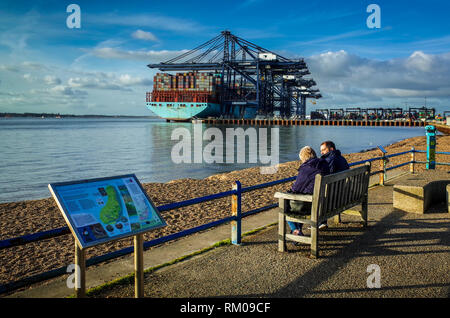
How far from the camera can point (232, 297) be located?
3631 millimetres

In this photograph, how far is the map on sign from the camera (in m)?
2.90

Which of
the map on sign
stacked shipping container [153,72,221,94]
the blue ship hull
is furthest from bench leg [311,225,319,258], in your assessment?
stacked shipping container [153,72,221,94]

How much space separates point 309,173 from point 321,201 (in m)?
0.51

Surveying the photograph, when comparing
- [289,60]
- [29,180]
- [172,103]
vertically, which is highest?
[289,60]

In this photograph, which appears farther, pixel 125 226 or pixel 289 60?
pixel 289 60

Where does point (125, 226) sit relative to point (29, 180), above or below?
above

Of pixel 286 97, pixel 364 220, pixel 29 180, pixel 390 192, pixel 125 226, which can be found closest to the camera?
pixel 125 226

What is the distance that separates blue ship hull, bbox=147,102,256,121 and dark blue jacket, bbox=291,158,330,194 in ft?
308

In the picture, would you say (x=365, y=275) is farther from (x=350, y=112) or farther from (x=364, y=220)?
(x=350, y=112)

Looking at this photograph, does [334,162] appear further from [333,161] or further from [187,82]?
[187,82]
